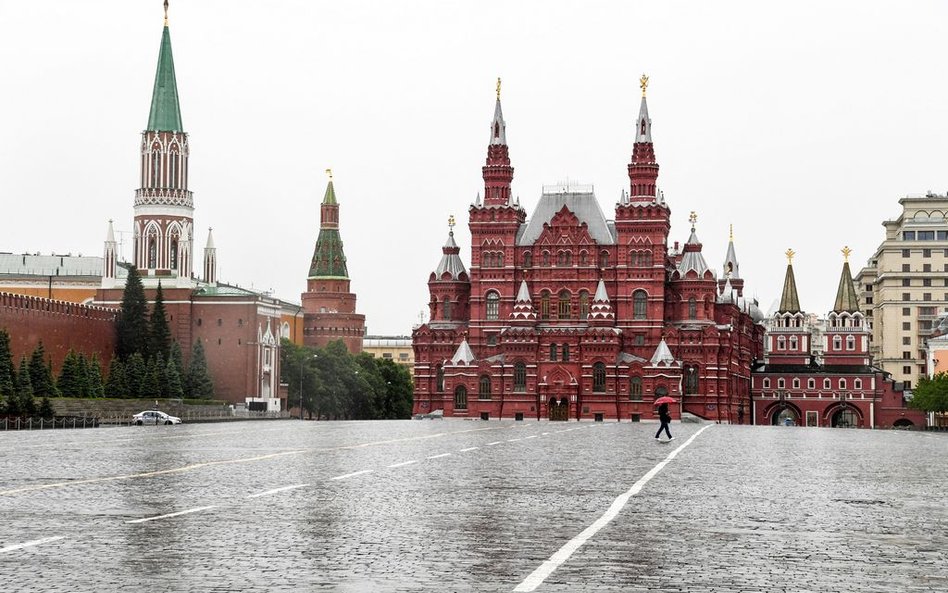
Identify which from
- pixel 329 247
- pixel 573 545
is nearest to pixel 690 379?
pixel 329 247

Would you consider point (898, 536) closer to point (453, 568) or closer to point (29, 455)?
point (453, 568)

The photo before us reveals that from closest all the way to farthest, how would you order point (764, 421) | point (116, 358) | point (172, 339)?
point (116, 358), point (172, 339), point (764, 421)

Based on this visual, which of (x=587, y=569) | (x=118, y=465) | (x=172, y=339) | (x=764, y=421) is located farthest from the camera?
(x=764, y=421)

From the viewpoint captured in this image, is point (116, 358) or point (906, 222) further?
point (906, 222)

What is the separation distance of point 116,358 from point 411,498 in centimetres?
9501

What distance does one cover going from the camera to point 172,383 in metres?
106

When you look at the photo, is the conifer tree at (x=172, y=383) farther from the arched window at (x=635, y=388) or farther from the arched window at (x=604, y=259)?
the arched window at (x=604, y=259)

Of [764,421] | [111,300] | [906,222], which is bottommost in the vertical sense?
[764,421]

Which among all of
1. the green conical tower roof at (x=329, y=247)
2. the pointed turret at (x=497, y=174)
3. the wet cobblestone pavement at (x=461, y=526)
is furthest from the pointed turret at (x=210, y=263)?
the wet cobblestone pavement at (x=461, y=526)

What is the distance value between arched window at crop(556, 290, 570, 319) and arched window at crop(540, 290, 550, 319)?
0.81 meters

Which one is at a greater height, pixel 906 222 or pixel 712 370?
pixel 906 222

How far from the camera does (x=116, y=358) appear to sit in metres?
109

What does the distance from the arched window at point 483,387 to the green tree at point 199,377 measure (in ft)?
71.5

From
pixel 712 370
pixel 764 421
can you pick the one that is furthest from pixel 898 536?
pixel 764 421
